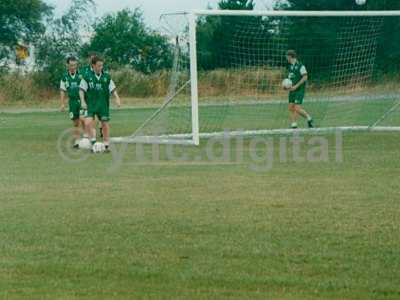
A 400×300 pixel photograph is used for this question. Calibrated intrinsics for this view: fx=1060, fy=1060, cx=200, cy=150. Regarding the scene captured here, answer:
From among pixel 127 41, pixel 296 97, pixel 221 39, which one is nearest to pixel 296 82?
pixel 296 97

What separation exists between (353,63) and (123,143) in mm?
6946

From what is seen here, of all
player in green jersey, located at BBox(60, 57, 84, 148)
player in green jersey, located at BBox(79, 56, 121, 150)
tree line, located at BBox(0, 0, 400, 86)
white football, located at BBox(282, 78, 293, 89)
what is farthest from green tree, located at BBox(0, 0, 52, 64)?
player in green jersey, located at BBox(79, 56, 121, 150)

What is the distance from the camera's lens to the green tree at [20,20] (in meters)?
55.1

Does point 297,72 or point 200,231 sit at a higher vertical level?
point 297,72

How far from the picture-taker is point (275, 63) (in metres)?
24.5

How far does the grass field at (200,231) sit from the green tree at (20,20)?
39.7 meters

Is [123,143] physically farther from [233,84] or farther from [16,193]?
[16,193]

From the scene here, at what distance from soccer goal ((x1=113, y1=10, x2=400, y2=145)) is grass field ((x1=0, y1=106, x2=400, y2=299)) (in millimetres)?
6326

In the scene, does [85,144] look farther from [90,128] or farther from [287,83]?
[287,83]

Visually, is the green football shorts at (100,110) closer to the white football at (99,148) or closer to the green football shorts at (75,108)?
the white football at (99,148)

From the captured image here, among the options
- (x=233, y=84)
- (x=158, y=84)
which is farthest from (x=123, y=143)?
(x=158, y=84)

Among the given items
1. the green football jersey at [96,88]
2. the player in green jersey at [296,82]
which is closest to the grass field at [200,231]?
the green football jersey at [96,88]

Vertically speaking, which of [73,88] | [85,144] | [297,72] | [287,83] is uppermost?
[297,72]

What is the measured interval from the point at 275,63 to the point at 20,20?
109ft
